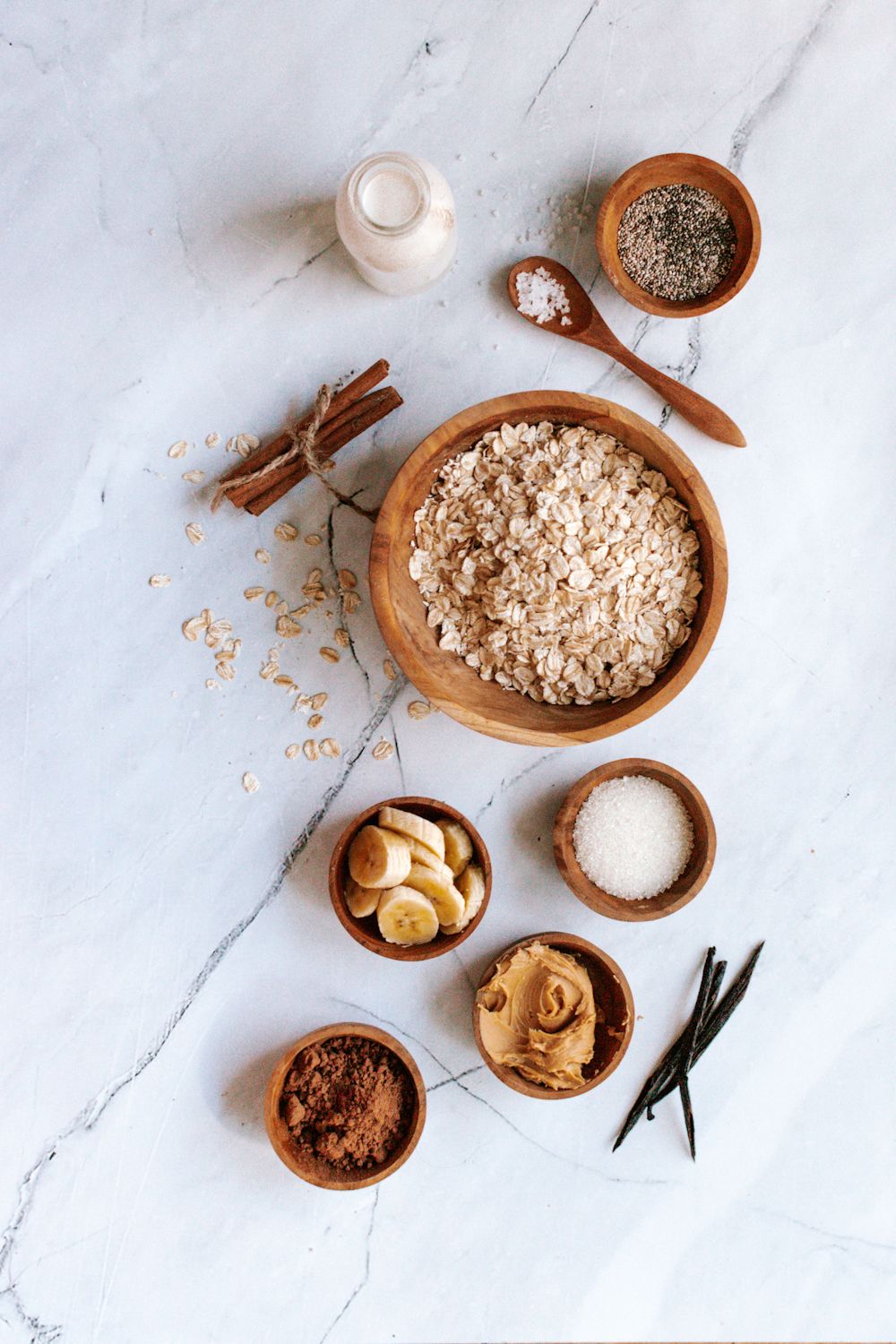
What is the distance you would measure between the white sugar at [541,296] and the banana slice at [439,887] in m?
0.76

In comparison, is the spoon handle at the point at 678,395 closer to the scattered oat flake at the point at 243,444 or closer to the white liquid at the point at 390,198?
the white liquid at the point at 390,198

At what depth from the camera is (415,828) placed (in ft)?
4.00

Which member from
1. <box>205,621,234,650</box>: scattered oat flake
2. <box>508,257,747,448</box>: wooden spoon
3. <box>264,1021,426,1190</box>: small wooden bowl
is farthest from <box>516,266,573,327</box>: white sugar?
<box>264,1021,426,1190</box>: small wooden bowl

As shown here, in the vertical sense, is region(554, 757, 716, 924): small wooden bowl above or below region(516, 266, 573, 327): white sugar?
below

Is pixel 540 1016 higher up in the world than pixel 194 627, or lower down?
lower down

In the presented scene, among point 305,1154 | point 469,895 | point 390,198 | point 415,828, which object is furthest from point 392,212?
point 305,1154

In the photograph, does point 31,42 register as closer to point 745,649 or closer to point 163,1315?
point 745,649

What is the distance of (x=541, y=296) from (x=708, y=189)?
0.87ft

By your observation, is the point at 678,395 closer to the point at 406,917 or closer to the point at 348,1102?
the point at 406,917

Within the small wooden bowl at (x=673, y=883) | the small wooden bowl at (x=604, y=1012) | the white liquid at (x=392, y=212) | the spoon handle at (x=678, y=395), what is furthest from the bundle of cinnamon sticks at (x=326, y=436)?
the small wooden bowl at (x=604, y=1012)

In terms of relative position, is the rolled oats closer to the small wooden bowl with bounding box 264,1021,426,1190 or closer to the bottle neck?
the bottle neck

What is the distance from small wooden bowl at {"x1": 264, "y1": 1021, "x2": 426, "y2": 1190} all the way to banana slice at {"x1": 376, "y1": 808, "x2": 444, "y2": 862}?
274mm

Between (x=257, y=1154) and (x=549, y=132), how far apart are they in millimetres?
1500

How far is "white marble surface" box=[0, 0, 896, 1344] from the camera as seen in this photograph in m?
1.31
